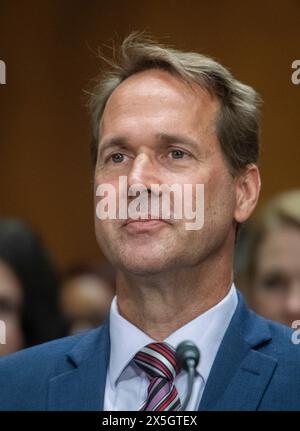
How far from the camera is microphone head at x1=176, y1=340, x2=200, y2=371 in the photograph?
50.3 inches

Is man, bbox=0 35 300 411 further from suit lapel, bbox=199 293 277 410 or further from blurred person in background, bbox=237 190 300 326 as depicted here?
blurred person in background, bbox=237 190 300 326

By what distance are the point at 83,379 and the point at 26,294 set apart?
322 mm

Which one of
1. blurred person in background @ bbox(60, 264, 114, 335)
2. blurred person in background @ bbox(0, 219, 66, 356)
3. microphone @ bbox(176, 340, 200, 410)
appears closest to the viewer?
microphone @ bbox(176, 340, 200, 410)

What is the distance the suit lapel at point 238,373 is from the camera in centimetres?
145

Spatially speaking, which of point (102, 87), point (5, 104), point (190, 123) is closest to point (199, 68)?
point (190, 123)

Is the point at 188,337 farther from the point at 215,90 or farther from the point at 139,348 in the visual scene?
the point at 215,90

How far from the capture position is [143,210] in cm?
147

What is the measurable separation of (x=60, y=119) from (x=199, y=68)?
1.76ft

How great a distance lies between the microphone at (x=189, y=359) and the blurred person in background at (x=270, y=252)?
1.85 ft

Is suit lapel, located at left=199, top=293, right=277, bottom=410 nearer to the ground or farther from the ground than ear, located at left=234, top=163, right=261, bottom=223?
nearer to the ground

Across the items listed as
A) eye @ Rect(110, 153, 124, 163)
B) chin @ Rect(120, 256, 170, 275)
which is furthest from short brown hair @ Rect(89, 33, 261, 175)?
chin @ Rect(120, 256, 170, 275)

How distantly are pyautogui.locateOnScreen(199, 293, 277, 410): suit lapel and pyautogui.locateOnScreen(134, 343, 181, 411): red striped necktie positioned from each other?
0.06 meters
